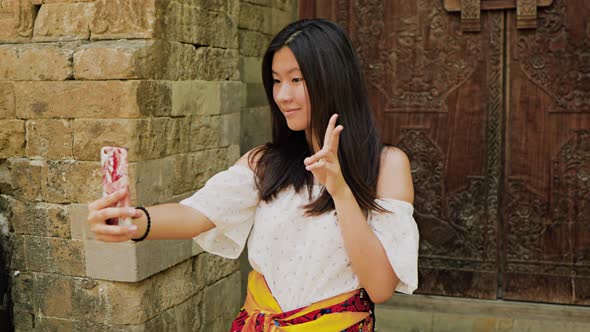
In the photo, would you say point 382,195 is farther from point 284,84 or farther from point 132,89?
point 132,89

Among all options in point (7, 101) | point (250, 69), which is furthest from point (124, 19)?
point (250, 69)

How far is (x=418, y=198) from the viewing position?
14.6ft

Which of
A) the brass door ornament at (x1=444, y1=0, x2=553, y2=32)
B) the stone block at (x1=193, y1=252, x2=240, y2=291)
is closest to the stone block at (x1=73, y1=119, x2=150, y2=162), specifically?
the stone block at (x1=193, y1=252, x2=240, y2=291)

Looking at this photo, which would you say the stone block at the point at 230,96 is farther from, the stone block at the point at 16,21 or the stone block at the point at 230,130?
the stone block at the point at 16,21

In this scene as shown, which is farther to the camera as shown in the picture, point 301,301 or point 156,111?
point 156,111

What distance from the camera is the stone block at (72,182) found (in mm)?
3328

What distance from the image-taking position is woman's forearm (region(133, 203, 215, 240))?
2051mm

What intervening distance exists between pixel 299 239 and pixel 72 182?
5.53 feet

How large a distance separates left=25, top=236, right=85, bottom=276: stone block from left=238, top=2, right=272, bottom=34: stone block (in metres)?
1.72

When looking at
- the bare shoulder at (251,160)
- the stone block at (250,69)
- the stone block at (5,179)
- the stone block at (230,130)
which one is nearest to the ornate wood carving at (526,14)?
the stone block at (250,69)

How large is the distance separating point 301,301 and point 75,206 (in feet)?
5.62

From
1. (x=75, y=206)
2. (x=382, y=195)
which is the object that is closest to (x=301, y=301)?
(x=382, y=195)

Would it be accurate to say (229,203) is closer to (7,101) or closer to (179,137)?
(179,137)

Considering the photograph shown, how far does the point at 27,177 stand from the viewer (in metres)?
3.48
